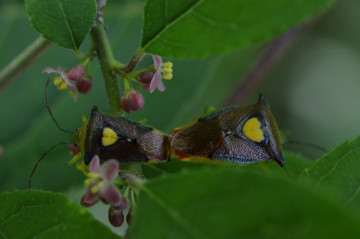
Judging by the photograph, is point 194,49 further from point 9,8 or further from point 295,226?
point 9,8

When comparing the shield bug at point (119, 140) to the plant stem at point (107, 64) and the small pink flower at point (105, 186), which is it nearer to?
the plant stem at point (107, 64)

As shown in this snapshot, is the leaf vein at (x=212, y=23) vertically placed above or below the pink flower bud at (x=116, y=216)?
above

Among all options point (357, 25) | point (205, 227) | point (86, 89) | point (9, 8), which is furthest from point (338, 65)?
point (205, 227)

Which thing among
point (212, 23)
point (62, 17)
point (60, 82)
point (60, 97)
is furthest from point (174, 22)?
point (60, 97)

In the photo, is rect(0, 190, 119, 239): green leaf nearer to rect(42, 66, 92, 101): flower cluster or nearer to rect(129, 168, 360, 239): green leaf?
rect(129, 168, 360, 239): green leaf

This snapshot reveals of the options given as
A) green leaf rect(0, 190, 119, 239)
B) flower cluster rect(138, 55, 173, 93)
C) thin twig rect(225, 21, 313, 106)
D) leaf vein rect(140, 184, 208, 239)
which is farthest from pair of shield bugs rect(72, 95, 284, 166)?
thin twig rect(225, 21, 313, 106)

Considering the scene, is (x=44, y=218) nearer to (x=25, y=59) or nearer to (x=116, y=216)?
(x=116, y=216)

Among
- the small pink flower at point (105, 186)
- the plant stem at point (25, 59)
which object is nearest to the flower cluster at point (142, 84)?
the small pink flower at point (105, 186)
